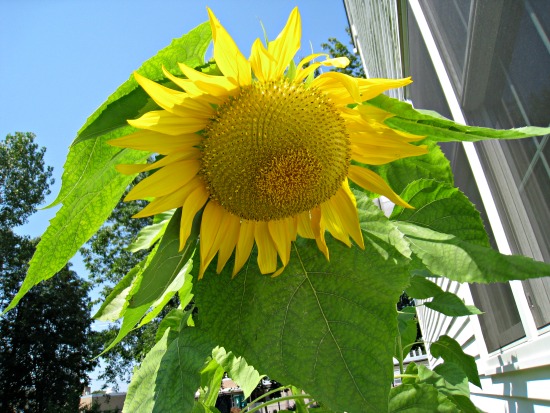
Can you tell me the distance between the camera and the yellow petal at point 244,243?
698mm

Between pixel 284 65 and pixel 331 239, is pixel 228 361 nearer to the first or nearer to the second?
pixel 331 239

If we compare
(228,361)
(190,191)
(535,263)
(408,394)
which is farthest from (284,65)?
(228,361)

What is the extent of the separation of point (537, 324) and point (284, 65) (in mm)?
2282

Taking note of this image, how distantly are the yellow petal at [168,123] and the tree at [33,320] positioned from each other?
79.2 feet

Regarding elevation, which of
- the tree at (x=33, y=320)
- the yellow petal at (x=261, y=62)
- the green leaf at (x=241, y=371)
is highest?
the tree at (x=33, y=320)

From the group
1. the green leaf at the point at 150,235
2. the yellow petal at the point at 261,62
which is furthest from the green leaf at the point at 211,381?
the yellow petal at the point at 261,62

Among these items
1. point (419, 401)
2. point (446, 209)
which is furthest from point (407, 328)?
point (446, 209)

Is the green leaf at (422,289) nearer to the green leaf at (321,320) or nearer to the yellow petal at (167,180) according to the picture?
the green leaf at (321,320)

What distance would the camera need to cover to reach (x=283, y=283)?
0.67 metres

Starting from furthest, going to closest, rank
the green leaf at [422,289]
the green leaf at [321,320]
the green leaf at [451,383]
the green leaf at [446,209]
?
the green leaf at [451,383]
the green leaf at [422,289]
the green leaf at [446,209]
the green leaf at [321,320]

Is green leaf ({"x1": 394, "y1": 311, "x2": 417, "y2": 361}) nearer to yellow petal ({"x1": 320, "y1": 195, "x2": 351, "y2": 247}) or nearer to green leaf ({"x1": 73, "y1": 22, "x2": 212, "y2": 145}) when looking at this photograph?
yellow petal ({"x1": 320, "y1": 195, "x2": 351, "y2": 247})

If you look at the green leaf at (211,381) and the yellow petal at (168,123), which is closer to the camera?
the yellow petal at (168,123)

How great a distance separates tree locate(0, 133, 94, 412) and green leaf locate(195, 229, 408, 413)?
24178 millimetres

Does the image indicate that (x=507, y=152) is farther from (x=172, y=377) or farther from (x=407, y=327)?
(x=172, y=377)
